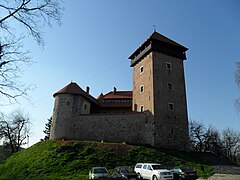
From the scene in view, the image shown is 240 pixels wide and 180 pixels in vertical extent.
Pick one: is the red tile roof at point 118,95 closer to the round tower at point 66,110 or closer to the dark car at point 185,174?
the round tower at point 66,110

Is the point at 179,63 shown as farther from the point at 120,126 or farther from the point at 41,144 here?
the point at 41,144

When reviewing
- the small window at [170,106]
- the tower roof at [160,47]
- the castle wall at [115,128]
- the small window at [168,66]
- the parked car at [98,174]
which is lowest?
the parked car at [98,174]

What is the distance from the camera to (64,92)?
34.5 m

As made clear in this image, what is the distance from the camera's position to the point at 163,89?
107 ft

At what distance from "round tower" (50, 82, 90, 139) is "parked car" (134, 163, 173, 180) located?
16775 millimetres

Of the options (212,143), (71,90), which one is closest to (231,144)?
(212,143)

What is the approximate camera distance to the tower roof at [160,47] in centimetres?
3422

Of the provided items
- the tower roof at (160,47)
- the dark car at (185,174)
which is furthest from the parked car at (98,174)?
the tower roof at (160,47)

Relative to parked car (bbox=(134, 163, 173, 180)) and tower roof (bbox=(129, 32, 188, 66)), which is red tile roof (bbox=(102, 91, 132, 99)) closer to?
tower roof (bbox=(129, 32, 188, 66))

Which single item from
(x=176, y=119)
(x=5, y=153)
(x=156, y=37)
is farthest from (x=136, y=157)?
(x=5, y=153)

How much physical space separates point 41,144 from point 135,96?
14953 mm

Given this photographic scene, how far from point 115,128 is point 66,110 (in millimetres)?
7616

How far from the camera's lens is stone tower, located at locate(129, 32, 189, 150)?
30.9 meters

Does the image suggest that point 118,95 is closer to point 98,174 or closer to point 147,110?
point 147,110
